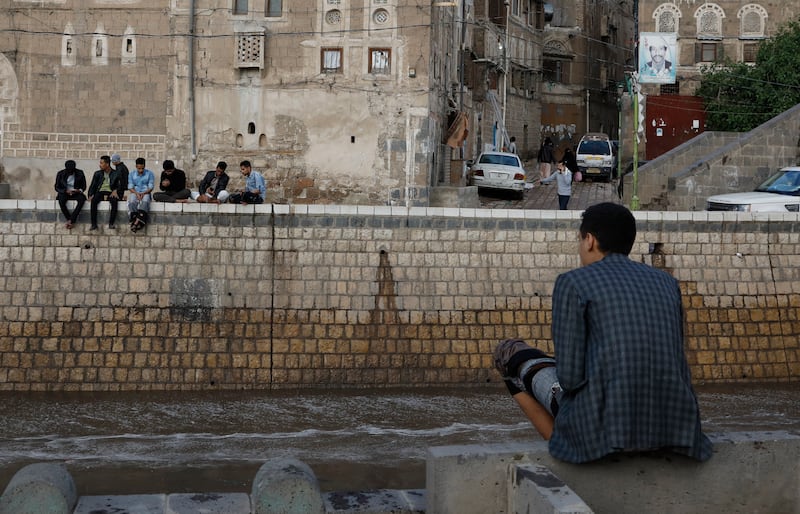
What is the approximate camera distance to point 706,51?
38406 millimetres

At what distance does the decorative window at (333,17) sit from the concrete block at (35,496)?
2072 centimetres

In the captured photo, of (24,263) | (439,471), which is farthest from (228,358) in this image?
(439,471)

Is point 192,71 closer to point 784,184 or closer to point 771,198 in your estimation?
point 771,198

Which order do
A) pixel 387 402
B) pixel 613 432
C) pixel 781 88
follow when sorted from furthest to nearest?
pixel 781 88, pixel 387 402, pixel 613 432

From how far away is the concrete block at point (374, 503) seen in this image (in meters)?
4.65

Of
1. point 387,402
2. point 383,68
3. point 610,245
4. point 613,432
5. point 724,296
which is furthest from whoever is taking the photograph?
point 383,68

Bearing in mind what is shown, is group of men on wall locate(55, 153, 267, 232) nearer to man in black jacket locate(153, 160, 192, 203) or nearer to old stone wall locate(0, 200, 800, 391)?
man in black jacket locate(153, 160, 192, 203)

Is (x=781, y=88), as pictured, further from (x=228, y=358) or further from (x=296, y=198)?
(x=228, y=358)

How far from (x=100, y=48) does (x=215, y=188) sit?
313 inches

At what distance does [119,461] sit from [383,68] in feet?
43.3

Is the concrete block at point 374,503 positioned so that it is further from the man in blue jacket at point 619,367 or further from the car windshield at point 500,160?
the car windshield at point 500,160

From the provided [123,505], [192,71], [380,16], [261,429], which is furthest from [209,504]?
[192,71]

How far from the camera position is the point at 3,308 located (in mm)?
16641

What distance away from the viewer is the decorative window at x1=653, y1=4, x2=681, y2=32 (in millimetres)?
38125
